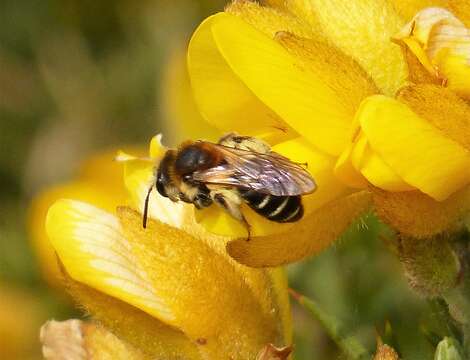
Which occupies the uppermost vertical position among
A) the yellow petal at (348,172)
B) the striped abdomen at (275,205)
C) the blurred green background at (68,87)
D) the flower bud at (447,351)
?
the yellow petal at (348,172)

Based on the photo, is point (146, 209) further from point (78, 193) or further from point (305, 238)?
point (78, 193)

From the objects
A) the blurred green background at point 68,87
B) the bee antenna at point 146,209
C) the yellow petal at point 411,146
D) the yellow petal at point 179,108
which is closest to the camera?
the yellow petal at point 411,146

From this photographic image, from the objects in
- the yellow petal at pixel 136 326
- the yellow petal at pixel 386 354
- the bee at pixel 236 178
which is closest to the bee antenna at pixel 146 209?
the bee at pixel 236 178

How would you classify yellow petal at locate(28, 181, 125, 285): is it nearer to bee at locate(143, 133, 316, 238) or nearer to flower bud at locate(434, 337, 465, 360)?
bee at locate(143, 133, 316, 238)

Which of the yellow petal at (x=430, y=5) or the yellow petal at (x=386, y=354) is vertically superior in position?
the yellow petal at (x=430, y=5)

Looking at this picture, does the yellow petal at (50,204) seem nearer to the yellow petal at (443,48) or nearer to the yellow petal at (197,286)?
the yellow petal at (197,286)

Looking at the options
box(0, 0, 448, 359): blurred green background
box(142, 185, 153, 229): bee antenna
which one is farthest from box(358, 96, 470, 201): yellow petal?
box(0, 0, 448, 359): blurred green background
